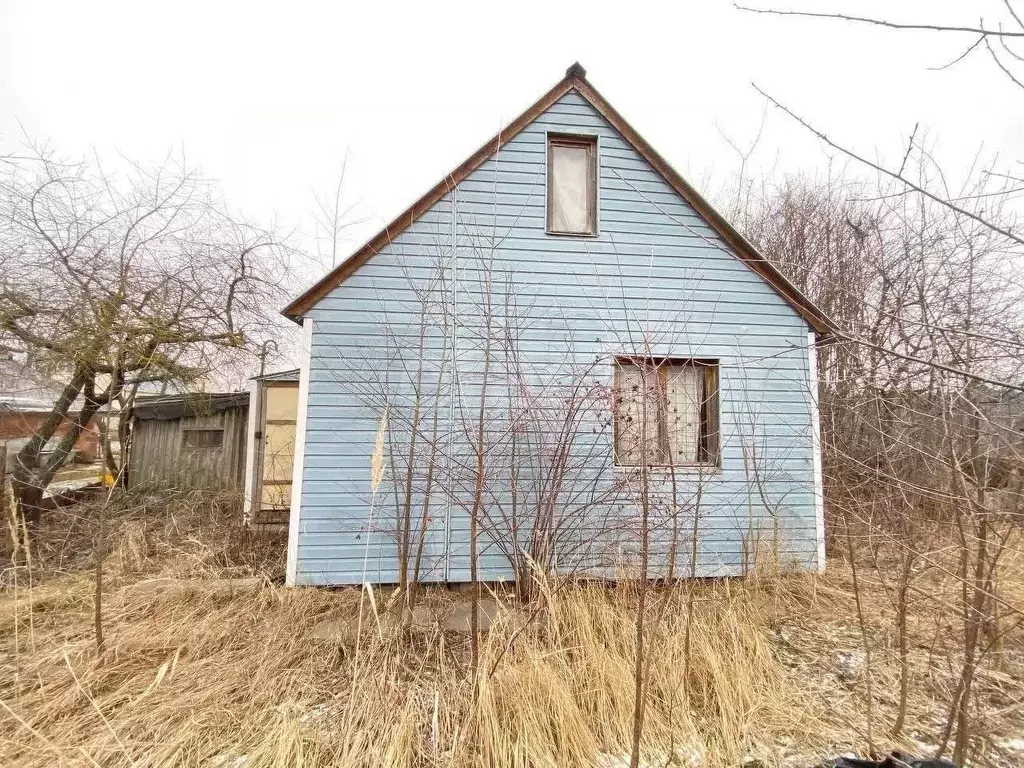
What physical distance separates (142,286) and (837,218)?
1577 centimetres

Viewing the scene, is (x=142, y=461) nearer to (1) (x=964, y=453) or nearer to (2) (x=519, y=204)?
(2) (x=519, y=204)

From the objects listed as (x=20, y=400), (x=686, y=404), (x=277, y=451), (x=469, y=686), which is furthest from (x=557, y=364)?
(x=20, y=400)

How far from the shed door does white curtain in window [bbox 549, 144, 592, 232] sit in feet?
16.0

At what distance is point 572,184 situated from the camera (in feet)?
19.9

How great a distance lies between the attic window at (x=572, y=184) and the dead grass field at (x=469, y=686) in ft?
13.9

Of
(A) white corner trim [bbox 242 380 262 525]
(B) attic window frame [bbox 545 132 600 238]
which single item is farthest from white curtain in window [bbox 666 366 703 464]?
(A) white corner trim [bbox 242 380 262 525]

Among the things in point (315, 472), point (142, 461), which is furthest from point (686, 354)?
point (142, 461)

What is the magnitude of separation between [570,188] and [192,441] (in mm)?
8108

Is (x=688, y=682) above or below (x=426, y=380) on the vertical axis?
below

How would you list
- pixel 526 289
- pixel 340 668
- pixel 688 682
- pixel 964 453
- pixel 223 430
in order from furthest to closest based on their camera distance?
1. pixel 223 430
2. pixel 526 289
3. pixel 340 668
4. pixel 688 682
5. pixel 964 453

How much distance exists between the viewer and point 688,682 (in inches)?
127

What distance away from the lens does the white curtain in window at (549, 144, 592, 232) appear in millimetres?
5980

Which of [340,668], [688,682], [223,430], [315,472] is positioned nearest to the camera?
[688,682]

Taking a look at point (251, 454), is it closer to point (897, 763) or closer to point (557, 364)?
point (557, 364)
